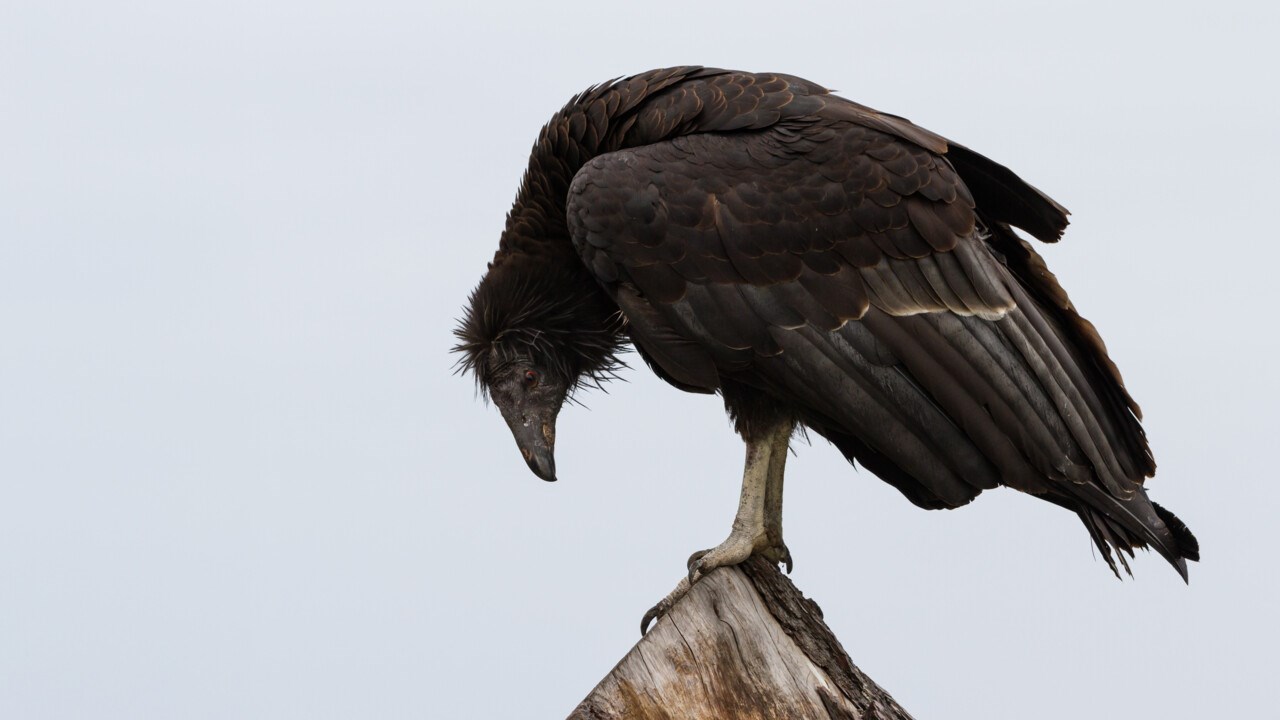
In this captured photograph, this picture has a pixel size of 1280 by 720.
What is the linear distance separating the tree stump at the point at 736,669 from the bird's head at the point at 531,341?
0.93 m

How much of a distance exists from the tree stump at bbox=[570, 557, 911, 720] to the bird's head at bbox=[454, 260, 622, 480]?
0.93 meters

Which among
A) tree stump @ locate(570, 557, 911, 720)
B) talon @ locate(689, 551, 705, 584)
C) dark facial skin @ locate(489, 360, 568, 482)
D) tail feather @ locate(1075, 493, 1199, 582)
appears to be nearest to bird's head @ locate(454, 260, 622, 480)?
dark facial skin @ locate(489, 360, 568, 482)

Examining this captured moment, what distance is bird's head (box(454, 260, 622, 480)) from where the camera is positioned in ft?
20.4

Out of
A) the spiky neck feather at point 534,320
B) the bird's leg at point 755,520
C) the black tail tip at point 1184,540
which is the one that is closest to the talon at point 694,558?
the bird's leg at point 755,520

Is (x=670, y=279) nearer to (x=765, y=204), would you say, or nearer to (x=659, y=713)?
(x=765, y=204)

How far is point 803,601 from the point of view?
5.89 m

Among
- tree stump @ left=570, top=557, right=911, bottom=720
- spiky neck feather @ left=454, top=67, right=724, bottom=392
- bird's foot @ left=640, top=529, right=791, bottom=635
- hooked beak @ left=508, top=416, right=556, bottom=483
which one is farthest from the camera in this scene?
Answer: hooked beak @ left=508, top=416, right=556, bottom=483

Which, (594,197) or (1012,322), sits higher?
(594,197)

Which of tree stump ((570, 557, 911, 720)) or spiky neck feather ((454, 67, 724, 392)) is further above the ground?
spiky neck feather ((454, 67, 724, 392))

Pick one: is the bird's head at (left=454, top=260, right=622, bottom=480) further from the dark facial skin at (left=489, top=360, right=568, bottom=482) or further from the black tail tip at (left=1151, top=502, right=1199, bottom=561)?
the black tail tip at (left=1151, top=502, right=1199, bottom=561)

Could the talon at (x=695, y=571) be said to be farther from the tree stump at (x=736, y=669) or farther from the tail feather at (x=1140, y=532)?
the tail feather at (x=1140, y=532)

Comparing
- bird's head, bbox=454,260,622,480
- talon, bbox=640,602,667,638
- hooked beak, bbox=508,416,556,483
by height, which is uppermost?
bird's head, bbox=454,260,622,480

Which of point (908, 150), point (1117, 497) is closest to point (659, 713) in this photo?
point (1117, 497)

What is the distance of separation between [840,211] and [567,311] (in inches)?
49.9
